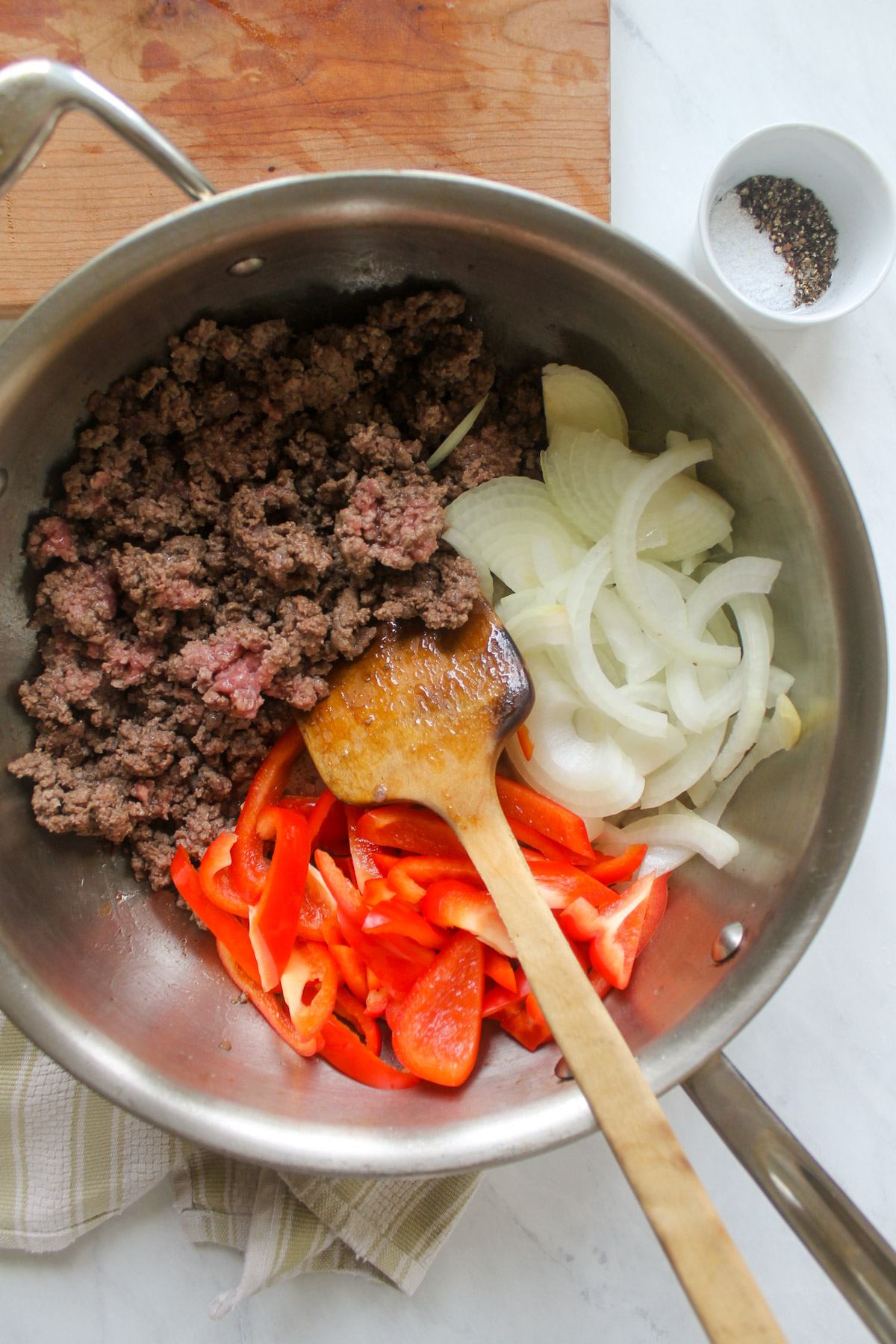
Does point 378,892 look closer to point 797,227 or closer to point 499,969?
point 499,969

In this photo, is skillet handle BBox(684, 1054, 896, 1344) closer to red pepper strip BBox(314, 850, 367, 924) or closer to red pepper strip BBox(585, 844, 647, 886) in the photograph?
red pepper strip BBox(585, 844, 647, 886)

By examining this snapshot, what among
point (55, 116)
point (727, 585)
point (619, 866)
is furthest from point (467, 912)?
point (55, 116)

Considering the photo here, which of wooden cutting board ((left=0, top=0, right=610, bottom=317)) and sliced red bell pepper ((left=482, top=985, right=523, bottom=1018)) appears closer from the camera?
sliced red bell pepper ((left=482, top=985, right=523, bottom=1018))

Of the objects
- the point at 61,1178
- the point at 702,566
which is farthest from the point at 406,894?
the point at 61,1178

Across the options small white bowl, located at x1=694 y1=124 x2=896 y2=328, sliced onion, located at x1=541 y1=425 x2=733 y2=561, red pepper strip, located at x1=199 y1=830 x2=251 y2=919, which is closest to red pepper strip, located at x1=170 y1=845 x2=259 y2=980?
red pepper strip, located at x1=199 y1=830 x2=251 y2=919

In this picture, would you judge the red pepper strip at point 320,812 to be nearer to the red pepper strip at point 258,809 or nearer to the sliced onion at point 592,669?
the red pepper strip at point 258,809

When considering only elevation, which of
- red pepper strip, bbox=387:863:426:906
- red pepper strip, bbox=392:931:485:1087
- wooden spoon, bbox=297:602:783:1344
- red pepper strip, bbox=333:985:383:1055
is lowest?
red pepper strip, bbox=333:985:383:1055

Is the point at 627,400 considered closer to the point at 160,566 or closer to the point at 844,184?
the point at 844,184
